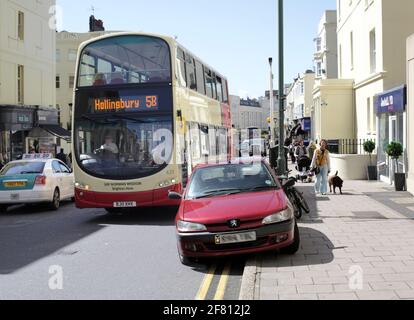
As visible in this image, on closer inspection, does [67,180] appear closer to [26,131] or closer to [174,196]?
[174,196]

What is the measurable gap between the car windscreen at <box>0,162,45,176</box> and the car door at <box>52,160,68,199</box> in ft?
1.62

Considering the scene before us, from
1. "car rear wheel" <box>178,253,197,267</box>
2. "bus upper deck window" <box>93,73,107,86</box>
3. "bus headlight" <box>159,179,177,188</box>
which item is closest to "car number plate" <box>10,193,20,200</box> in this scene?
"bus upper deck window" <box>93,73,107,86</box>

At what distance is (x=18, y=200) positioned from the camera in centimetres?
1510

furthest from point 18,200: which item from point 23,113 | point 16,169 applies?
point 23,113

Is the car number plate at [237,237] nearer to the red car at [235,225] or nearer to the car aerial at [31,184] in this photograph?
the red car at [235,225]

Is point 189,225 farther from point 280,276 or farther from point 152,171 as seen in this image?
point 152,171

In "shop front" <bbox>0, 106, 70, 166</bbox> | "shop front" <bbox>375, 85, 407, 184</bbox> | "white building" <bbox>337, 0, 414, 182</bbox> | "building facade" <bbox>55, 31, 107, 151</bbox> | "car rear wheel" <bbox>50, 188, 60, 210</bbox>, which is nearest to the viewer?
"car rear wheel" <bbox>50, 188, 60, 210</bbox>

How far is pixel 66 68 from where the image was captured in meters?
52.4

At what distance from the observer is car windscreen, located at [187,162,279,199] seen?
895 cm

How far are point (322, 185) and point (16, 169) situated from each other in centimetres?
893

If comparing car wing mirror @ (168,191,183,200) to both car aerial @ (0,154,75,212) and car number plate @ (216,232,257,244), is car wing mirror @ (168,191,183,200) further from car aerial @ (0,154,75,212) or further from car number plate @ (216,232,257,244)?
car aerial @ (0,154,75,212)

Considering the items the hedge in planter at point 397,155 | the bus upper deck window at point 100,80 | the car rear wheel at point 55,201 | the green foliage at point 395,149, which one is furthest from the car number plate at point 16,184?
the green foliage at point 395,149

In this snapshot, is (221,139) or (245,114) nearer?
(221,139)

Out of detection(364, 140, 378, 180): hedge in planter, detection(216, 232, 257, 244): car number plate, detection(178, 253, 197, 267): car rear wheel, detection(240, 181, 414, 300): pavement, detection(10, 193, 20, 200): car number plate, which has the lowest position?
detection(178, 253, 197, 267): car rear wheel
